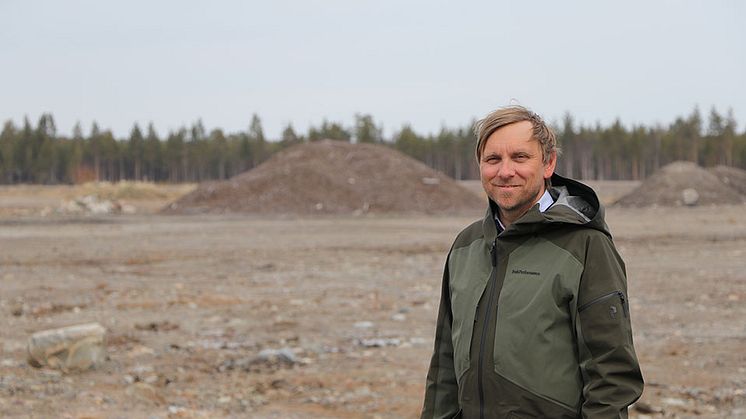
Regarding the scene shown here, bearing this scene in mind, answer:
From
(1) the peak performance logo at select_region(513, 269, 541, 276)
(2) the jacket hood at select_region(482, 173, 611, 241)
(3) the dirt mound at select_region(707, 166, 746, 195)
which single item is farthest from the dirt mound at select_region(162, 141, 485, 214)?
(1) the peak performance logo at select_region(513, 269, 541, 276)

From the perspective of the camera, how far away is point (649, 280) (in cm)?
1331

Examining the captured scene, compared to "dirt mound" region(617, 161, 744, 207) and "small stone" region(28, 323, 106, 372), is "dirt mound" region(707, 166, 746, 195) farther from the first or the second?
"small stone" region(28, 323, 106, 372)

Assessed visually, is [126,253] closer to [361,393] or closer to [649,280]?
[649,280]

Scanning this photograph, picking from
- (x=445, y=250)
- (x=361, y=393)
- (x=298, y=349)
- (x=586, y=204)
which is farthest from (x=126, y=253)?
(x=586, y=204)

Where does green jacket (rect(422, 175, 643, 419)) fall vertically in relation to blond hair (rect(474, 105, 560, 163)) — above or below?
below

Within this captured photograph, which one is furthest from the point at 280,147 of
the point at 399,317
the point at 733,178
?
the point at 399,317

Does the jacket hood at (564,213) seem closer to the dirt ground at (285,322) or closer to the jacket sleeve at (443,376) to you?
the jacket sleeve at (443,376)

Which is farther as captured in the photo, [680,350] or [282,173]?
[282,173]

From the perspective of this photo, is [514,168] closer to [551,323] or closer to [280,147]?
[551,323]

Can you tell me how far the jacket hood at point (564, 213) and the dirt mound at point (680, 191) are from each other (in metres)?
39.3

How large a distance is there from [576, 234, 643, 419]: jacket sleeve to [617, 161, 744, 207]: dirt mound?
39513 millimetres

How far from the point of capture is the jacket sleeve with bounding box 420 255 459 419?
9.94 ft

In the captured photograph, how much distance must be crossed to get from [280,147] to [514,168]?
105 meters

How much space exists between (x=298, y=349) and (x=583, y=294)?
646cm
